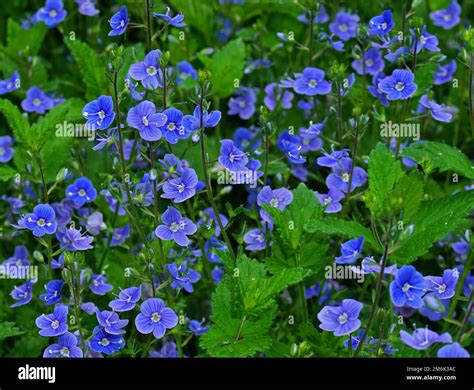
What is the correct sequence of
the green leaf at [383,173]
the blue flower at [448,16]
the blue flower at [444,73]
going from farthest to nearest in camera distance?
the blue flower at [448,16], the blue flower at [444,73], the green leaf at [383,173]

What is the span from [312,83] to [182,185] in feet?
3.12

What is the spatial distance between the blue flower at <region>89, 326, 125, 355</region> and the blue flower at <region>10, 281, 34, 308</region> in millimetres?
389

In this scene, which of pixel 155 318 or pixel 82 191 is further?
pixel 82 191

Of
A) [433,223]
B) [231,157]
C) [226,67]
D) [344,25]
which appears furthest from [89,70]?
[433,223]

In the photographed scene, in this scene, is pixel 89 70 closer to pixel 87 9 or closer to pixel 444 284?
pixel 87 9

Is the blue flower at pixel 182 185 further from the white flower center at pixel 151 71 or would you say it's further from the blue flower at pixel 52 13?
the blue flower at pixel 52 13

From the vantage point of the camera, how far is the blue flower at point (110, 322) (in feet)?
9.70

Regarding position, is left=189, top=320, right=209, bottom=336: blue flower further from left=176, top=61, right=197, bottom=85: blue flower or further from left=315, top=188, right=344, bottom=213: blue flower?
left=176, top=61, right=197, bottom=85: blue flower

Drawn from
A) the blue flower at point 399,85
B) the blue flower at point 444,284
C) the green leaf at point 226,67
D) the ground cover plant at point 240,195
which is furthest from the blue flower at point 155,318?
the green leaf at point 226,67

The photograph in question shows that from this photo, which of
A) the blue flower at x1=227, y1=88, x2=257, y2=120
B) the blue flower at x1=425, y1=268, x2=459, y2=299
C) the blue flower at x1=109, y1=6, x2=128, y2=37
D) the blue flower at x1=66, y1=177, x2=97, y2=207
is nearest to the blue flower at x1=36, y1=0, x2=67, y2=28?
the blue flower at x1=227, y1=88, x2=257, y2=120

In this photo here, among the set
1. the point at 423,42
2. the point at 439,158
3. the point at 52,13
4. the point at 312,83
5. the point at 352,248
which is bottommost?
the point at 352,248

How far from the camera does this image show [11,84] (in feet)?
13.3

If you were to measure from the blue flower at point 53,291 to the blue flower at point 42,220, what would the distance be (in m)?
0.19
